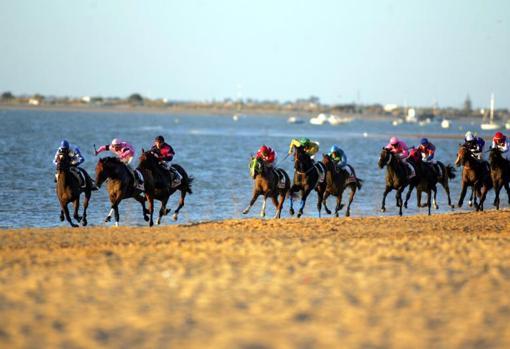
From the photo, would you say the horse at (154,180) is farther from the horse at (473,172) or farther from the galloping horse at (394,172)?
the horse at (473,172)

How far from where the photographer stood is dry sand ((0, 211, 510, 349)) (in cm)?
983

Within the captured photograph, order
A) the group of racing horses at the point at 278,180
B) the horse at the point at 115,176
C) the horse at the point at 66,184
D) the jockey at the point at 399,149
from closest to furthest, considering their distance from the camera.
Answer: the horse at the point at 115,176 → the horse at the point at 66,184 → the group of racing horses at the point at 278,180 → the jockey at the point at 399,149

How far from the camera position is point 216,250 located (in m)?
15.4

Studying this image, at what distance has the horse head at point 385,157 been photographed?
24844mm

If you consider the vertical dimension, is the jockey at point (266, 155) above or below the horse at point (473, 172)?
above

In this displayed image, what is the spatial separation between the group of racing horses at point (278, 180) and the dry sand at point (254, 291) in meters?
3.07

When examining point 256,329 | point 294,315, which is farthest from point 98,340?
point 294,315

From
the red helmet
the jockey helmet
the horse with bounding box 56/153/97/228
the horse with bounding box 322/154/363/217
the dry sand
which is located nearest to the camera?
the dry sand

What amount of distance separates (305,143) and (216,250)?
925cm

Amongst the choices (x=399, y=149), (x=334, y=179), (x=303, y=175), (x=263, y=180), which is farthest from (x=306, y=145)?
(x=399, y=149)

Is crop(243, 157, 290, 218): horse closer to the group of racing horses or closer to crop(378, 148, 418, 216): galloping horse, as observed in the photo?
the group of racing horses

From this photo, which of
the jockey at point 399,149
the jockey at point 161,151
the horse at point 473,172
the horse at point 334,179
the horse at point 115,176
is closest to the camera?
the horse at point 115,176

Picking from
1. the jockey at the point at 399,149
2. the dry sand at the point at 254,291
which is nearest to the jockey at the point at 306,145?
the jockey at the point at 399,149

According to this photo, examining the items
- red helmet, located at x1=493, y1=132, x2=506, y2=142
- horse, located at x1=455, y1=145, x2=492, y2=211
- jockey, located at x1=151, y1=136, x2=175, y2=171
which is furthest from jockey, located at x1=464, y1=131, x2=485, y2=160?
jockey, located at x1=151, y1=136, x2=175, y2=171
